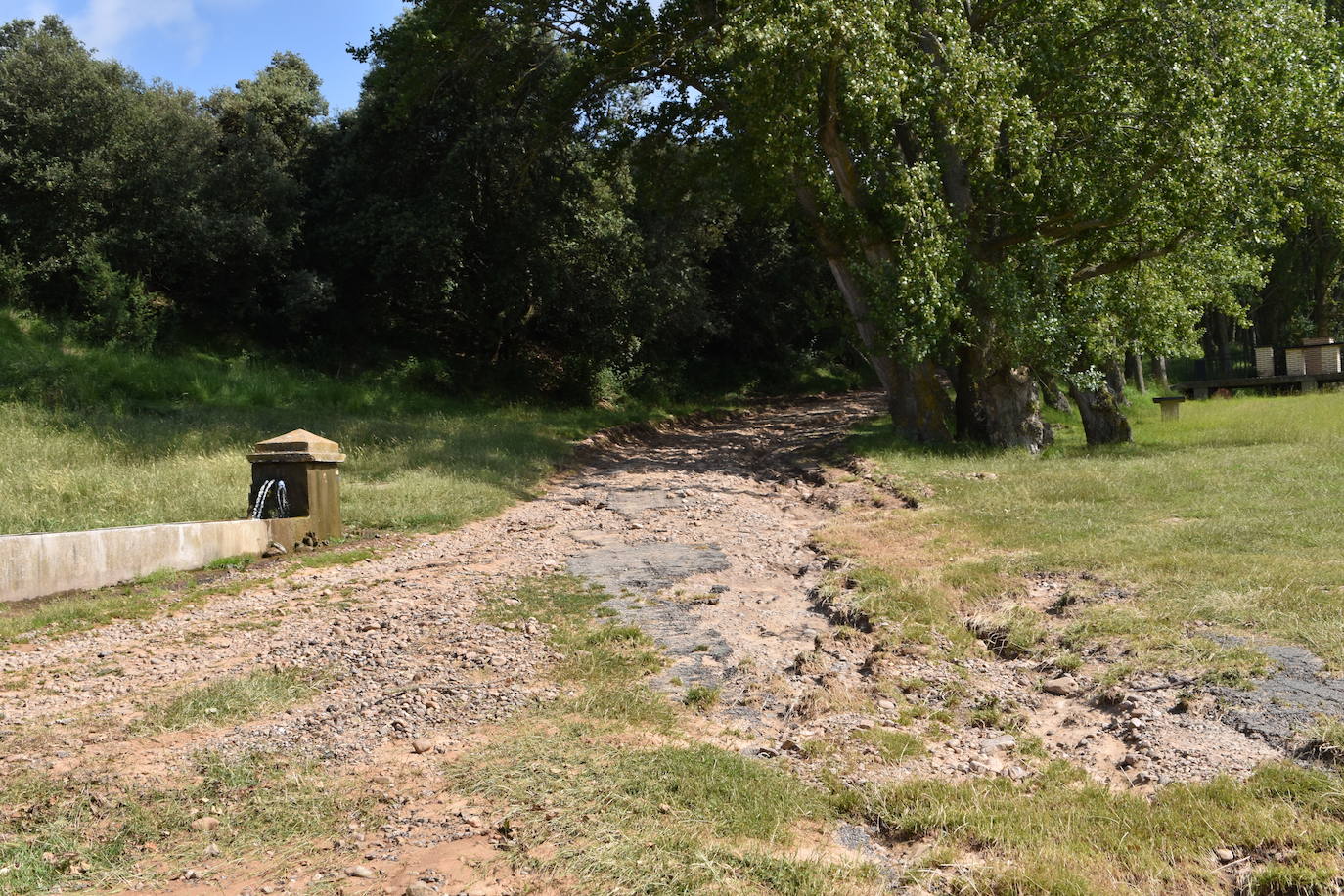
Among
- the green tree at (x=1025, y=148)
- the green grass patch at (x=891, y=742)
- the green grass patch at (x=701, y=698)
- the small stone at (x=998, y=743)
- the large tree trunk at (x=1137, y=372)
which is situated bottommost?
the small stone at (x=998, y=743)

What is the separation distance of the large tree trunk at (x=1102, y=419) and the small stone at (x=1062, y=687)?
13244 mm

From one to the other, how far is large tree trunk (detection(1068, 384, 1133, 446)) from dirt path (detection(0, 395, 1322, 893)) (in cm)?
1027

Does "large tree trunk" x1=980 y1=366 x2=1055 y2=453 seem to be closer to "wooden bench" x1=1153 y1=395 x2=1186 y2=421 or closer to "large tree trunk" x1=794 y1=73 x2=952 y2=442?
"large tree trunk" x1=794 y1=73 x2=952 y2=442

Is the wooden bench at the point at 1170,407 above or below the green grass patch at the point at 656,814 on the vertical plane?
above

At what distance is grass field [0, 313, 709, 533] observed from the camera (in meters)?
10.5

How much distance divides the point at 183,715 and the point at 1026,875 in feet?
13.3

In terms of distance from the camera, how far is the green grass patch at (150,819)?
366cm

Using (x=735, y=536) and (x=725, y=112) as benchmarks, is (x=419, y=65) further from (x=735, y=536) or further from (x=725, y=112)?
(x=735, y=536)

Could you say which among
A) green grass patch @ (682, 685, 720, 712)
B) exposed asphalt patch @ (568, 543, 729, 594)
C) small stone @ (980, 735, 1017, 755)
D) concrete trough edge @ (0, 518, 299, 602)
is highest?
concrete trough edge @ (0, 518, 299, 602)

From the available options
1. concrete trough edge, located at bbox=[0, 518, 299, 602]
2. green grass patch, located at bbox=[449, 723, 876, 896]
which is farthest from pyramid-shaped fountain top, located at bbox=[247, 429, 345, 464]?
green grass patch, located at bbox=[449, 723, 876, 896]

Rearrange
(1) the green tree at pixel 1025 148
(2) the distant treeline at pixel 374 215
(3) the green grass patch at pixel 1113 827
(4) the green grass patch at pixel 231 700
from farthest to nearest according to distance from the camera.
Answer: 1. (2) the distant treeline at pixel 374 215
2. (1) the green tree at pixel 1025 148
3. (4) the green grass patch at pixel 231 700
4. (3) the green grass patch at pixel 1113 827

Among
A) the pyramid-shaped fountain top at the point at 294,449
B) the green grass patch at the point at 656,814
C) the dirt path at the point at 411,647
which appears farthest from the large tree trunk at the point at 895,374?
the green grass patch at the point at 656,814

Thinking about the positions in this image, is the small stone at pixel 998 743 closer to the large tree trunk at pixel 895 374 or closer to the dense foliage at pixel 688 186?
the dense foliage at pixel 688 186

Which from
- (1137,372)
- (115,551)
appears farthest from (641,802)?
(1137,372)
